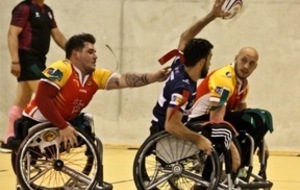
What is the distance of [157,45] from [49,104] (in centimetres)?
366

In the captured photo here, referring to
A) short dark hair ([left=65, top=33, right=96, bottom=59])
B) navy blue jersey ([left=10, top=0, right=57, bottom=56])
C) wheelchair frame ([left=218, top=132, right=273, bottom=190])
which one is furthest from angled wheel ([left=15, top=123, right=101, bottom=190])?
navy blue jersey ([left=10, top=0, right=57, bottom=56])

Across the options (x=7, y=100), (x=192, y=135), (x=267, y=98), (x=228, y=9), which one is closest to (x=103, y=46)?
(x=7, y=100)

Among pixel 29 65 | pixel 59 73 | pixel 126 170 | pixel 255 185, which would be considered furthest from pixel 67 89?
pixel 126 170

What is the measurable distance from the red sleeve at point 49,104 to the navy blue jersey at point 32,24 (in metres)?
1.75

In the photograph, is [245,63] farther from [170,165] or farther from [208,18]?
[170,165]

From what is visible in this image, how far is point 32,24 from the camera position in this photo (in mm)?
6043

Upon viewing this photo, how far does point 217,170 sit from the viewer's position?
4.28 meters

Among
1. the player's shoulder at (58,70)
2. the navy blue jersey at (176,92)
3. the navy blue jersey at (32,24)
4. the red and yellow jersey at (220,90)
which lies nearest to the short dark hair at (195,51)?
the navy blue jersey at (176,92)

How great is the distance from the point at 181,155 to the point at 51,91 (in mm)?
799

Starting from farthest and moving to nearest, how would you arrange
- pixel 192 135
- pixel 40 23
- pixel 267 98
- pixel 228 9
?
pixel 267 98 < pixel 40 23 < pixel 228 9 < pixel 192 135

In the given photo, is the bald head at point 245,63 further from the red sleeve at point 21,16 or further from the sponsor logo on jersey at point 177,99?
the red sleeve at point 21,16

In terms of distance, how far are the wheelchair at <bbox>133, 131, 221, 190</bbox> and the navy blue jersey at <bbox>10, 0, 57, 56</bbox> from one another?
1971 mm

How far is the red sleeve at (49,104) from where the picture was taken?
13.9 feet

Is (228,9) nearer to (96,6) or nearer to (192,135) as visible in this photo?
(192,135)
